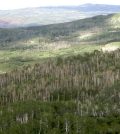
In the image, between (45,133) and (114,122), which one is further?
(114,122)

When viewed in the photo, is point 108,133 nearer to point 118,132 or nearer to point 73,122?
point 118,132

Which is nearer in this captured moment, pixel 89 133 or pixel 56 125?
pixel 89 133

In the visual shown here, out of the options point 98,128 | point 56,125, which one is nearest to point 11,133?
point 56,125

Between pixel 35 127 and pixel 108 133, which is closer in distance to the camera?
pixel 108 133

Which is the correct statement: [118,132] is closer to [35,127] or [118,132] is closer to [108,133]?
[108,133]

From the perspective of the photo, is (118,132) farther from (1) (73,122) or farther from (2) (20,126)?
(2) (20,126)

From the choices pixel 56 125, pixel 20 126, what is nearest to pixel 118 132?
pixel 56 125

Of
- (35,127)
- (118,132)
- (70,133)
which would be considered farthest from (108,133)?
(35,127)
